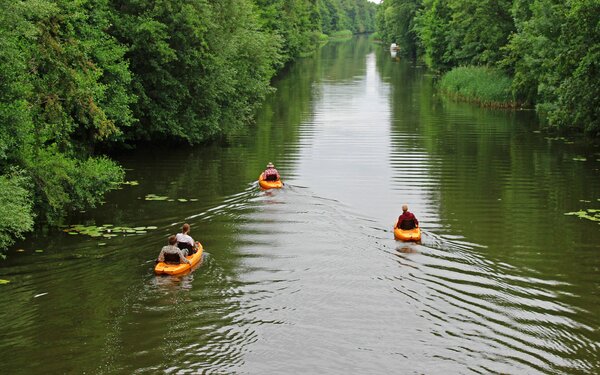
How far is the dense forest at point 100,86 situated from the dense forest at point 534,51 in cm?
1492

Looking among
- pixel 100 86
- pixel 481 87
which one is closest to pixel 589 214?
pixel 100 86

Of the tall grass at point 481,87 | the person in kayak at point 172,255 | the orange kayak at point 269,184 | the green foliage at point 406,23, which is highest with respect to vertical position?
the green foliage at point 406,23

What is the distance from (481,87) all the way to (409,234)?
120 ft

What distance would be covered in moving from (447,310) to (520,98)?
1533 inches

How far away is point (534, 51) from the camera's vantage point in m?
39.8

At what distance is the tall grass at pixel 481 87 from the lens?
52031mm

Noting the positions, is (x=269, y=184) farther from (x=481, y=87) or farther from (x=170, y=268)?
(x=481, y=87)

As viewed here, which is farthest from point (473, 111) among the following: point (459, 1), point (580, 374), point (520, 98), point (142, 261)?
point (580, 374)

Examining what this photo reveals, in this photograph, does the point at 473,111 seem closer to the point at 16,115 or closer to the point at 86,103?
the point at 86,103

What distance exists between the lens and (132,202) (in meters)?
25.2

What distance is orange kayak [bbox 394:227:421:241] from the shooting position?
2016 centimetres

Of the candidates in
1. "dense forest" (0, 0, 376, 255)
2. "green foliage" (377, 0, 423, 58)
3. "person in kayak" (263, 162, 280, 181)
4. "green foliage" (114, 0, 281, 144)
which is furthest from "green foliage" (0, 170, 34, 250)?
"green foliage" (377, 0, 423, 58)

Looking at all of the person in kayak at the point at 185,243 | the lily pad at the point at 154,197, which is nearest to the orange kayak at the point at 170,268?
the person in kayak at the point at 185,243

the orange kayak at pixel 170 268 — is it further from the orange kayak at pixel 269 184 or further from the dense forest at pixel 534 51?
the dense forest at pixel 534 51
